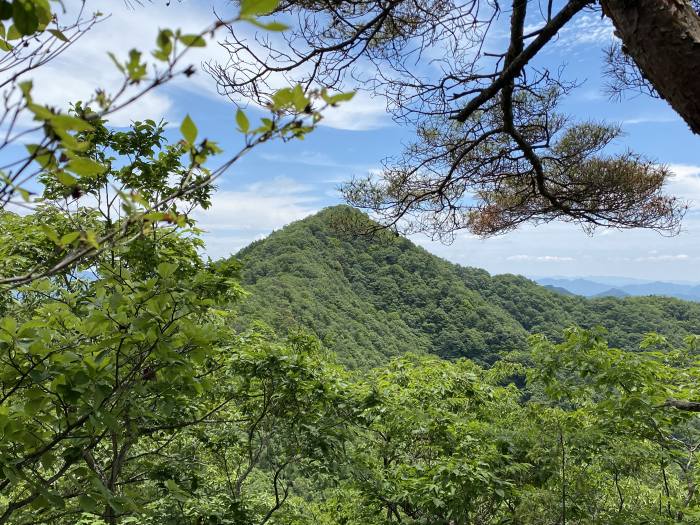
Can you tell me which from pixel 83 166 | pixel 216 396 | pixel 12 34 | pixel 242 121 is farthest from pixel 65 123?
pixel 216 396

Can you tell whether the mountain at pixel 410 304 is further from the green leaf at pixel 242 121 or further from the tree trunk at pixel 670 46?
the green leaf at pixel 242 121

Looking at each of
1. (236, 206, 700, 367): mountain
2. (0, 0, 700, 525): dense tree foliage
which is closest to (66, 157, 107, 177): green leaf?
(0, 0, 700, 525): dense tree foliage

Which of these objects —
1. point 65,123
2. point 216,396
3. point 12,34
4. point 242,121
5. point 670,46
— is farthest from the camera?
point 216,396

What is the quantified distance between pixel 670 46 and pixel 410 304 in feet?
148

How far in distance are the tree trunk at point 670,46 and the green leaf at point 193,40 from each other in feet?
4.83

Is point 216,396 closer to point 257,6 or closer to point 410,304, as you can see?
point 257,6

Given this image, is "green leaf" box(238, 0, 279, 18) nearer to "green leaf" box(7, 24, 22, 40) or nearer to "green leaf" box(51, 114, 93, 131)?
"green leaf" box(51, 114, 93, 131)

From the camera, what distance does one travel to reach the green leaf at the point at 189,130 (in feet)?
1.98

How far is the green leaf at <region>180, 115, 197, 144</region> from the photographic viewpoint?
0.60 metres

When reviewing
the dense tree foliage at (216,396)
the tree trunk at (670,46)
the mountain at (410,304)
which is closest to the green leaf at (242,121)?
the dense tree foliage at (216,396)

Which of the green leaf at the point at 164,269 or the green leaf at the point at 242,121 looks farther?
the green leaf at the point at 164,269

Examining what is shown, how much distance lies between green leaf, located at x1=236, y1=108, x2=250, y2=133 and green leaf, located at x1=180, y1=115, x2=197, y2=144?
0.07 m

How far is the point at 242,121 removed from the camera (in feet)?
1.98

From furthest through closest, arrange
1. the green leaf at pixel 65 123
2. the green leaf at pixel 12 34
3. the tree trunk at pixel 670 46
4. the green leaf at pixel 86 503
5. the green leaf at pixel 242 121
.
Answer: the tree trunk at pixel 670 46, the green leaf at pixel 86 503, the green leaf at pixel 12 34, the green leaf at pixel 242 121, the green leaf at pixel 65 123
